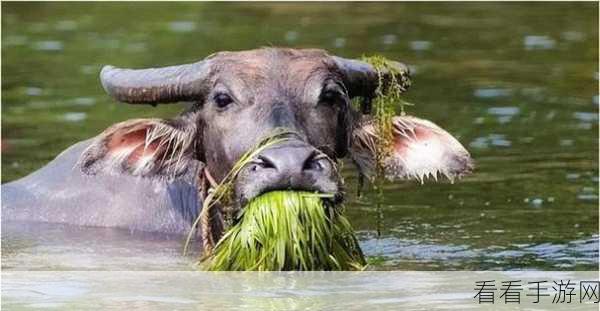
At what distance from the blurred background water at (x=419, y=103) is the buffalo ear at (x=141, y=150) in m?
0.55

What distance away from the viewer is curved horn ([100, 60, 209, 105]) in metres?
9.68

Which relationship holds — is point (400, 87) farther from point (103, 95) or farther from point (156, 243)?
point (103, 95)

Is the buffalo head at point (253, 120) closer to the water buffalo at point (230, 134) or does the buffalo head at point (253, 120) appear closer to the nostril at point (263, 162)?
the water buffalo at point (230, 134)

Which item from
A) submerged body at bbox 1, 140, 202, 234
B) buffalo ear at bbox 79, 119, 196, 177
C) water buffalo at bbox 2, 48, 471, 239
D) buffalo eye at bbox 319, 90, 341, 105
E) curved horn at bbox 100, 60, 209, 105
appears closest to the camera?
water buffalo at bbox 2, 48, 471, 239

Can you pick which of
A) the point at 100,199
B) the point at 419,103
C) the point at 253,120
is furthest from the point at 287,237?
the point at 419,103

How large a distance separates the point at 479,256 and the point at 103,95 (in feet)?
23.5

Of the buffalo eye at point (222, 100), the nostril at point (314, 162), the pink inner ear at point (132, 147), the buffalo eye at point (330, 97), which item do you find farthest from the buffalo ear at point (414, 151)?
the nostril at point (314, 162)

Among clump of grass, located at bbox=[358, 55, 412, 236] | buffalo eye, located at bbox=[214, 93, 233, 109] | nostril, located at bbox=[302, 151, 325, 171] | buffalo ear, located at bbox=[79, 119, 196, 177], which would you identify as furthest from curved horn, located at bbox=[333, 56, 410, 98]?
nostril, located at bbox=[302, 151, 325, 171]

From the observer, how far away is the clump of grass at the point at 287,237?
335 inches

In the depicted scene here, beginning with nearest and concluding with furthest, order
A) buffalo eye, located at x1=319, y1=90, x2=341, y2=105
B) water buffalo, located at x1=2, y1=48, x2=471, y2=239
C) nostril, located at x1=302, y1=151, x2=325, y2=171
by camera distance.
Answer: nostril, located at x1=302, y1=151, x2=325, y2=171, water buffalo, located at x1=2, y1=48, x2=471, y2=239, buffalo eye, located at x1=319, y1=90, x2=341, y2=105

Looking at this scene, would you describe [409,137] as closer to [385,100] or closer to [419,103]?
[385,100]

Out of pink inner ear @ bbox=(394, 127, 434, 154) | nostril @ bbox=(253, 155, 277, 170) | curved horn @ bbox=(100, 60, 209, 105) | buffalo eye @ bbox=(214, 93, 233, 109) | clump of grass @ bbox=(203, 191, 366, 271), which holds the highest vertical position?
curved horn @ bbox=(100, 60, 209, 105)

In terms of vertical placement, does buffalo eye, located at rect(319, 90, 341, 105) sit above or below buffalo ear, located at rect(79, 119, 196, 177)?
above

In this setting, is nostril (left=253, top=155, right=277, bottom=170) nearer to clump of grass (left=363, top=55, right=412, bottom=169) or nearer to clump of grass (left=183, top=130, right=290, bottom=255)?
clump of grass (left=183, top=130, right=290, bottom=255)
